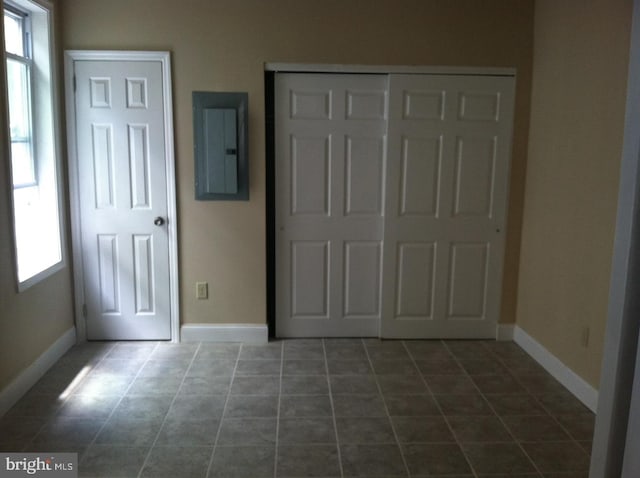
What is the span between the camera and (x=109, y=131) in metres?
3.92

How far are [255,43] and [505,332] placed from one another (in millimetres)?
2916

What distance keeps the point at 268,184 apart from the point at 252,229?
1.21 feet

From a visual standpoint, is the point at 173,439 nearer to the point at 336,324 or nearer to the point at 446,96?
the point at 336,324

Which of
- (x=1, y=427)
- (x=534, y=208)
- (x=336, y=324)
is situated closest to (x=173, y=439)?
(x=1, y=427)

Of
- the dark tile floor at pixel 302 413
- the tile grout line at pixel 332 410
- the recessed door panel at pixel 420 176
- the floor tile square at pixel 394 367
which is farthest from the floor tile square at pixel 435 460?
the recessed door panel at pixel 420 176

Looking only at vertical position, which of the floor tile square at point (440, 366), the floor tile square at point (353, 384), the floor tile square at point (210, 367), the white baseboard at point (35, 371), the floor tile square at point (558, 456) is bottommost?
the floor tile square at point (558, 456)

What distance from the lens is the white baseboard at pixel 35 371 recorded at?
306 centimetres

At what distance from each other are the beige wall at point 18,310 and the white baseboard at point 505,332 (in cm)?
330

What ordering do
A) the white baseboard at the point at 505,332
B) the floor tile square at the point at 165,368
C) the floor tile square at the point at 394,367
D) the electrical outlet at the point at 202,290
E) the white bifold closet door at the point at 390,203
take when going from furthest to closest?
the white baseboard at the point at 505,332
the electrical outlet at the point at 202,290
the white bifold closet door at the point at 390,203
the floor tile square at the point at 394,367
the floor tile square at the point at 165,368

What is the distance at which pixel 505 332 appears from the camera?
14.1 feet

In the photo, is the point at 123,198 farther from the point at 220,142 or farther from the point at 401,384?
the point at 401,384

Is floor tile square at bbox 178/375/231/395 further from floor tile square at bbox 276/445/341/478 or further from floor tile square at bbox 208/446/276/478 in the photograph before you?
floor tile square at bbox 276/445/341/478

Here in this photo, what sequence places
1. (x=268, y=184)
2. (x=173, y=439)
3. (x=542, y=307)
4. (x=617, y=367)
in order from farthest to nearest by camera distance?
→ (x=268, y=184), (x=542, y=307), (x=173, y=439), (x=617, y=367)

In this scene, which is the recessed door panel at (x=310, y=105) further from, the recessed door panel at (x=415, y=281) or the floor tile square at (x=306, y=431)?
the floor tile square at (x=306, y=431)
